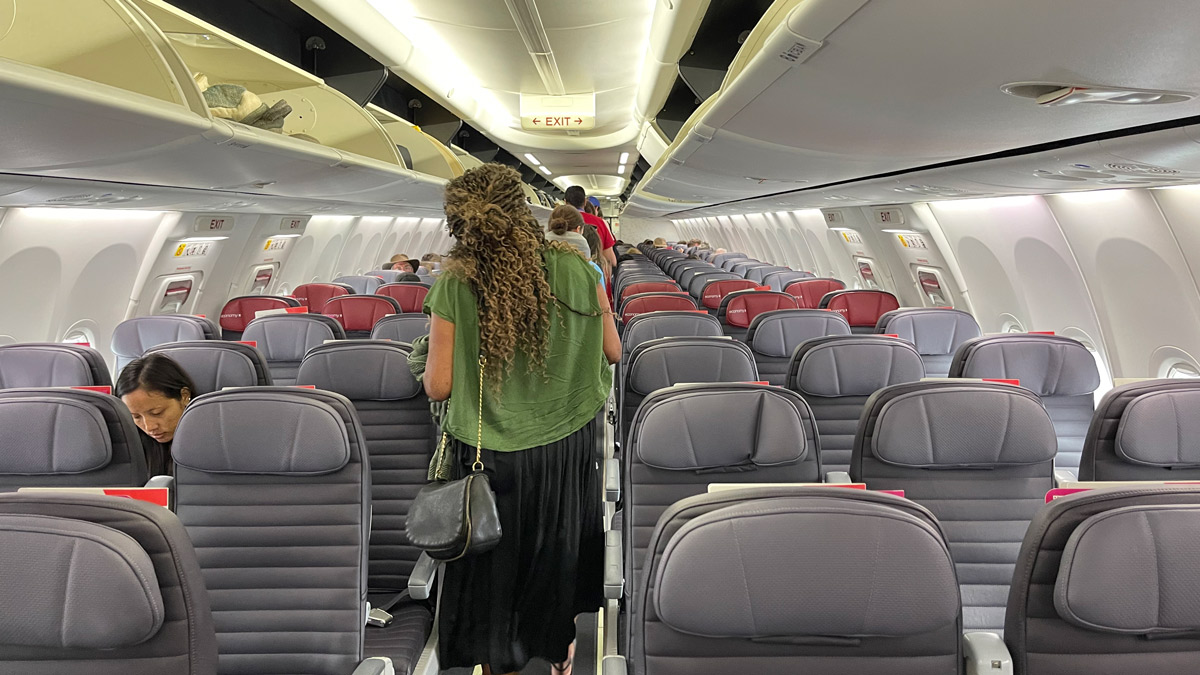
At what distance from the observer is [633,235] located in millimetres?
36469

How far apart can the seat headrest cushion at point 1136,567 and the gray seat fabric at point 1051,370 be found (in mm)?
2577

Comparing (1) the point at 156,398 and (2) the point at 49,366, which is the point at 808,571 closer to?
(1) the point at 156,398

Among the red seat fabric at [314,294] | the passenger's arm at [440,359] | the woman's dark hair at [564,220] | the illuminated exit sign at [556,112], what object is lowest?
the passenger's arm at [440,359]

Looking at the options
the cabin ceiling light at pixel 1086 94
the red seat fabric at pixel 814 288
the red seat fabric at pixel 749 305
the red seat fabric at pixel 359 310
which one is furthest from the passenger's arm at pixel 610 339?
the red seat fabric at pixel 814 288

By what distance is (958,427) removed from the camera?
2.70 metres

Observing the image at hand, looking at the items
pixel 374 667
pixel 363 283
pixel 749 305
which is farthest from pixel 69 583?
pixel 363 283

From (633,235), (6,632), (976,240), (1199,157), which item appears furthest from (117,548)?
(633,235)

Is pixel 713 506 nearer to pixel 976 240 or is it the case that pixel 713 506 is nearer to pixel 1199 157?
pixel 1199 157

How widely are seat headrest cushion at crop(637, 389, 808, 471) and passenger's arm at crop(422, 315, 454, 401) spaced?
72 centimetres

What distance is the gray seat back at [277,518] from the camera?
97.4 inches

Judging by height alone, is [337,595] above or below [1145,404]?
below

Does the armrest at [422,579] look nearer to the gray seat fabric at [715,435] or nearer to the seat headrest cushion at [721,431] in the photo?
the gray seat fabric at [715,435]

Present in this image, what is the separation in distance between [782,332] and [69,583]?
14.9ft

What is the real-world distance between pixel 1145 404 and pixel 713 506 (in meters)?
1.83
